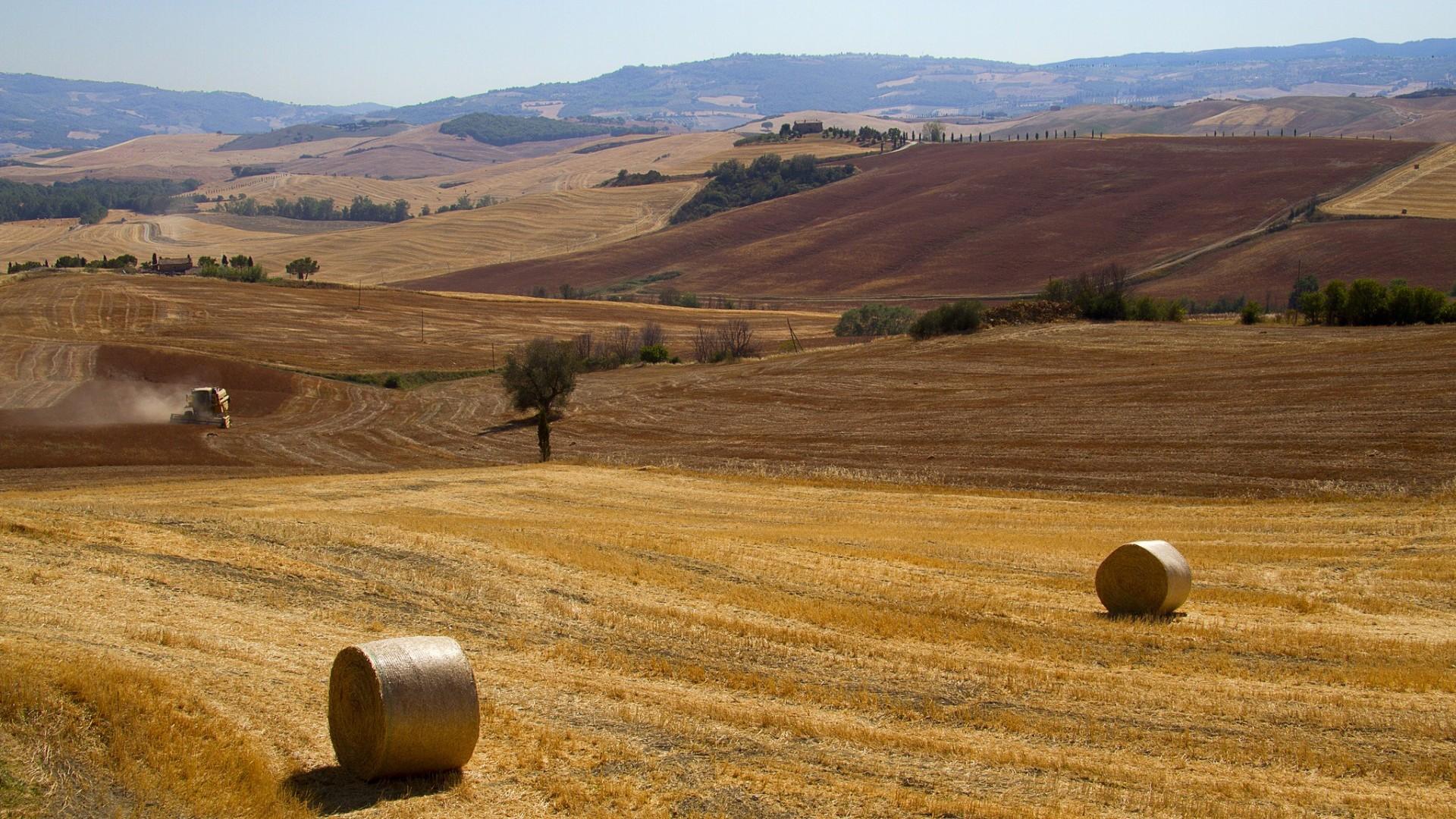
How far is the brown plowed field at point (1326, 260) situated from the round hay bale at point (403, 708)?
85280mm

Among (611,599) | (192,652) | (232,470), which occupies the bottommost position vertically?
(232,470)

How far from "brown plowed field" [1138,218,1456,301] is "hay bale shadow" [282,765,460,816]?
85.5 meters

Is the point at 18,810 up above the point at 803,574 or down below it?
above

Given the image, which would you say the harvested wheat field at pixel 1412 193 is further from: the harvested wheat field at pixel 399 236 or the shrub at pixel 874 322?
the harvested wheat field at pixel 399 236

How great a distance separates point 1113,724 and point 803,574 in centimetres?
782

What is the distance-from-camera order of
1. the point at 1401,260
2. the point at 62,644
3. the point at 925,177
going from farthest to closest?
the point at 925,177, the point at 1401,260, the point at 62,644

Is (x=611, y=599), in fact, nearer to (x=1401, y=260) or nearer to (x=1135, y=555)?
(x=1135, y=555)

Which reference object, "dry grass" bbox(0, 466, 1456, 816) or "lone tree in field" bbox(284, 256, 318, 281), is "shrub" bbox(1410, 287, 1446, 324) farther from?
"lone tree in field" bbox(284, 256, 318, 281)

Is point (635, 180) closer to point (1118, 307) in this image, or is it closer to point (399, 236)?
point (399, 236)

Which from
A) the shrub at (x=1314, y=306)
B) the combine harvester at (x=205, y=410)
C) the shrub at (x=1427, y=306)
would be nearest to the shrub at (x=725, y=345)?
the combine harvester at (x=205, y=410)

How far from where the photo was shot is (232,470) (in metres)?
39.6

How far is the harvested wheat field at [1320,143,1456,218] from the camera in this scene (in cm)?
10194

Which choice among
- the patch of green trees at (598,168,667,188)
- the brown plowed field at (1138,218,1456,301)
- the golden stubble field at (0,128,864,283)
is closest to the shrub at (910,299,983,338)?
the brown plowed field at (1138,218,1456,301)

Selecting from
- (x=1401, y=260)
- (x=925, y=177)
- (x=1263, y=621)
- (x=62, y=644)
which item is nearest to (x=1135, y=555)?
(x=1263, y=621)
